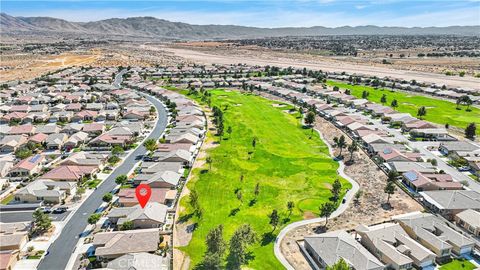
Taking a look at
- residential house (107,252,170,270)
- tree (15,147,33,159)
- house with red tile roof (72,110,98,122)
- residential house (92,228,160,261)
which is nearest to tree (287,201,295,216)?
→ residential house (92,228,160,261)

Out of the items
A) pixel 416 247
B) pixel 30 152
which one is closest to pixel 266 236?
pixel 416 247

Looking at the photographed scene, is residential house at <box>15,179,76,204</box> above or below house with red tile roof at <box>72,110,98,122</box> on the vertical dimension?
below

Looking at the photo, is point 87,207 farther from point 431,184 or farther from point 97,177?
point 431,184

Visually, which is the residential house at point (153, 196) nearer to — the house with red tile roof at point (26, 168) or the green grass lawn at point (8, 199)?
the green grass lawn at point (8, 199)

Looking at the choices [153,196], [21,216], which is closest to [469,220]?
[153,196]

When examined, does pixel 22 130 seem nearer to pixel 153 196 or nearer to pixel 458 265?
pixel 153 196

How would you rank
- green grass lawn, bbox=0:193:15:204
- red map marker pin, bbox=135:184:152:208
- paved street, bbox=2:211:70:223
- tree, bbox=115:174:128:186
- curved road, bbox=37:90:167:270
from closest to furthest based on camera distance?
curved road, bbox=37:90:167:270 → paved street, bbox=2:211:70:223 → red map marker pin, bbox=135:184:152:208 → green grass lawn, bbox=0:193:15:204 → tree, bbox=115:174:128:186

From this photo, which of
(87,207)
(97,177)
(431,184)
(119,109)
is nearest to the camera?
(87,207)

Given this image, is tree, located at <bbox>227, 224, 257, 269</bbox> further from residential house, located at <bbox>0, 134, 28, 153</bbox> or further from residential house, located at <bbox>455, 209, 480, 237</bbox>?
residential house, located at <bbox>0, 134, 28, 153</bbox>
